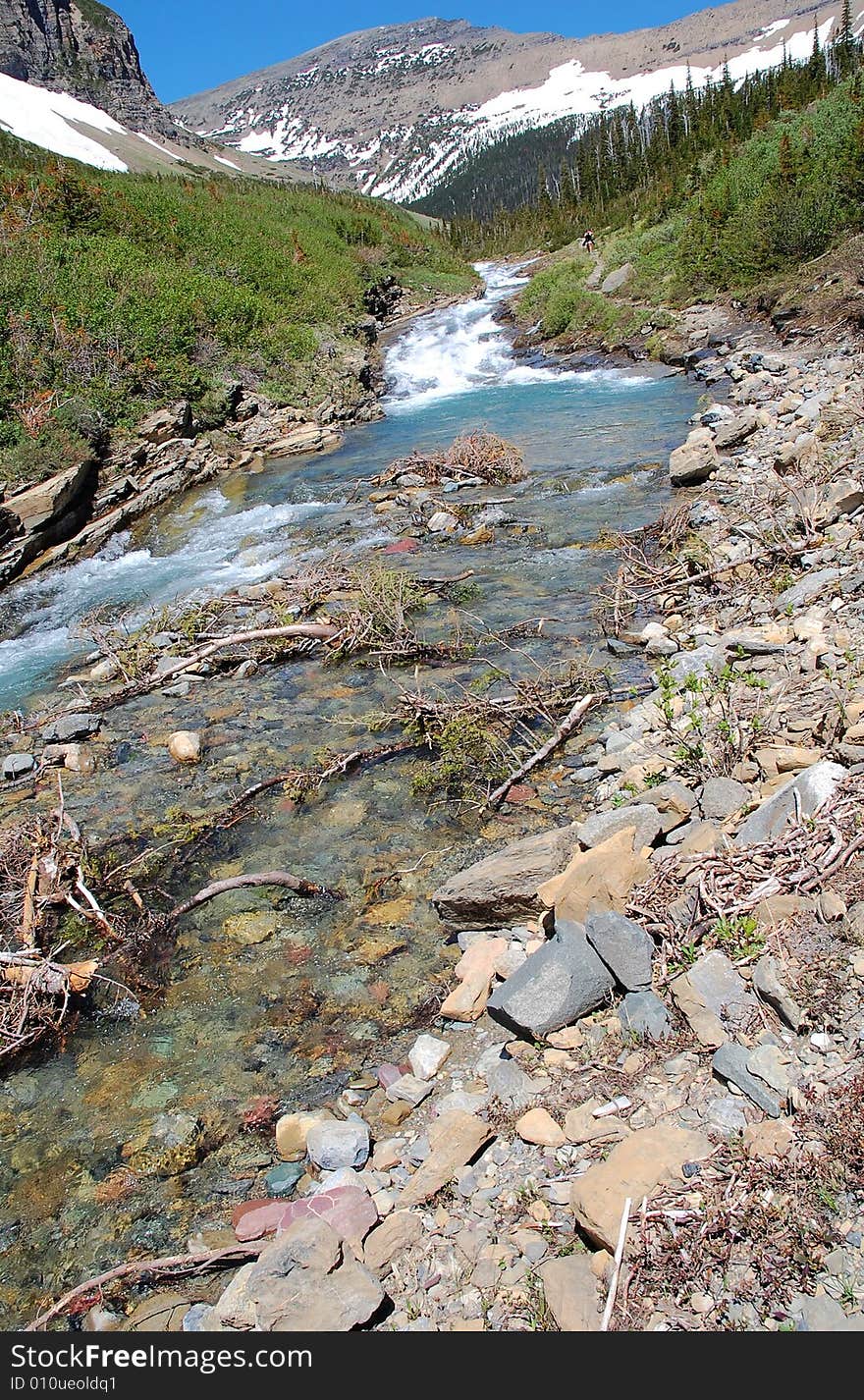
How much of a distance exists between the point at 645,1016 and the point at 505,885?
130 centimetres

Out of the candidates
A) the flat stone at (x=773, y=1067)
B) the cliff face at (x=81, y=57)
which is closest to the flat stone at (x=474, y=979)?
the flat stone at (x=773, y=1067)

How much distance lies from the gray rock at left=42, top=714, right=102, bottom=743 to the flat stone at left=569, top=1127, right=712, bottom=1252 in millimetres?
6036

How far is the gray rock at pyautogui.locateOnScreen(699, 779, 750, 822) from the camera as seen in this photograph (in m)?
4.25

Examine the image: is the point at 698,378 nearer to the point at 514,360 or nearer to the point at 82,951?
the point at 514,360

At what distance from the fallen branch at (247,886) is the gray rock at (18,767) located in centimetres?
259

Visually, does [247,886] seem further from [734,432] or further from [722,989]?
[734,432]

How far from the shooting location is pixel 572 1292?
7.84 feet

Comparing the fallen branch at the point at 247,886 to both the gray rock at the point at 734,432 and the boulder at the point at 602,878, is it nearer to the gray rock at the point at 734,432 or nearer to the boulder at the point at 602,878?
the boulder at the point at 602,878

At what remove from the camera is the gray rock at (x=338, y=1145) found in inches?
135

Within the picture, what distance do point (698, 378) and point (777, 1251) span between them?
62.8 feet

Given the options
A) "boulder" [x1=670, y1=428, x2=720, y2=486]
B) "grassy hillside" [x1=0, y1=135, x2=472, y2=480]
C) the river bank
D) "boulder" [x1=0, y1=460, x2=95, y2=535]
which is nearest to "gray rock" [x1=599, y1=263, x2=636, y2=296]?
"grassy hillside" [x1=0, y1=135, x2=472, y2=480]

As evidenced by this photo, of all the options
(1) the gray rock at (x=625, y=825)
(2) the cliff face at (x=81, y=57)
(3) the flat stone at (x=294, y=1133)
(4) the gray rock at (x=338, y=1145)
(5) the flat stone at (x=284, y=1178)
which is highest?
(2) the cliff face at (x=81, y=57)

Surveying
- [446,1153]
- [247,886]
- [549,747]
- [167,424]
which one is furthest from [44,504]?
[446,1153]

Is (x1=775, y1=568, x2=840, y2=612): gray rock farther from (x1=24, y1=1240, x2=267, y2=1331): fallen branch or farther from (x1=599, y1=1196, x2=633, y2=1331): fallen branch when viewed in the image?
(x1=24, y1=1240, x2=267, y2=1331): fallen branch
